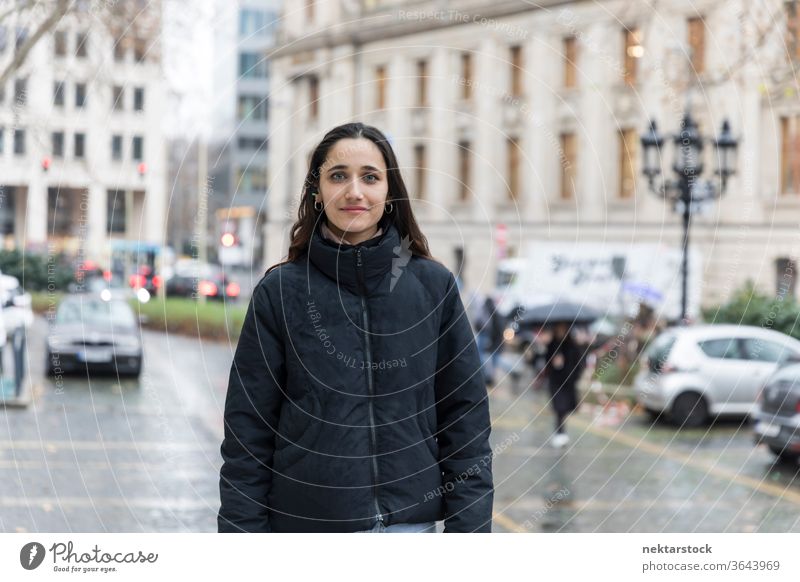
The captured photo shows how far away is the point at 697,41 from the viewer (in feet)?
61.2

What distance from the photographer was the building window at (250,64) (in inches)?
229

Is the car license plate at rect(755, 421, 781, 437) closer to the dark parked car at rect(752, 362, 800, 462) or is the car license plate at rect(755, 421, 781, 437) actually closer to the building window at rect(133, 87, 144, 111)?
the dark parked car at rect(752, 362, 800, 462)

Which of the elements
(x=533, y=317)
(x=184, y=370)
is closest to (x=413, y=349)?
(x=533, y=317)

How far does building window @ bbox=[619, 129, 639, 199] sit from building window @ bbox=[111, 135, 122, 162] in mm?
10612

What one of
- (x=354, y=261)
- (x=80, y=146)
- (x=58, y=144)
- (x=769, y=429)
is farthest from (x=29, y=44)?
(x=769, y=429)

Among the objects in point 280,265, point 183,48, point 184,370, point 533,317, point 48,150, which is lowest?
point 184,370

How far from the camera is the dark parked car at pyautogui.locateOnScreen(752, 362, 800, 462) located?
38.1 feet

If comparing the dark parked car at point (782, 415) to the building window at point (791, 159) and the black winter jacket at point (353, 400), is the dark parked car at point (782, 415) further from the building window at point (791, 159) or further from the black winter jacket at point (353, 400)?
the black winter jacket at point (353, 400)

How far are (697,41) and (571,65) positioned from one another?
290 inches

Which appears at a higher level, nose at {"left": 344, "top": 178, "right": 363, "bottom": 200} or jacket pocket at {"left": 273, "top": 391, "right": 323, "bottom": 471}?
nose at {"left": 344, "top": 178, "right": 363, "bottom": 200}

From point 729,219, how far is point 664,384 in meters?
11.4

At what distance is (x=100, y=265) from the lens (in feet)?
50.9

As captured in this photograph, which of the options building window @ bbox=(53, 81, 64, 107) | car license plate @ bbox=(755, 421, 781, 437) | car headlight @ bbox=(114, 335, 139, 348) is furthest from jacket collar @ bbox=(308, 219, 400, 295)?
car headlight @ bbox=(114, 335, 139, 348)

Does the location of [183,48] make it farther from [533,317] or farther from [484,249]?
[484,249]
